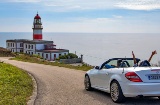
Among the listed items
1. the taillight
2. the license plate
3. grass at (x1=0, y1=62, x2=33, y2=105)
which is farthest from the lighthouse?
the license plate

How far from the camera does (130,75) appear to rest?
937cm

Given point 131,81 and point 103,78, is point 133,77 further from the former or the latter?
point 103,78

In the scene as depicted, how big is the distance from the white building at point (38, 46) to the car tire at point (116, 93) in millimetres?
68582

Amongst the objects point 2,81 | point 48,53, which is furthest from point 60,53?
point 2,81

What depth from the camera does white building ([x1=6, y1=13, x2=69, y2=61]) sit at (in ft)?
260

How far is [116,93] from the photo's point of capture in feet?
32.3

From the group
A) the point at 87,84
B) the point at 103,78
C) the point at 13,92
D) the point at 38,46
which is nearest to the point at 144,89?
the point at 103,78

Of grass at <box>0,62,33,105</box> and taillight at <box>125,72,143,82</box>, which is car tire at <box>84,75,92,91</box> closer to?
grass at <box>0,62,33,105</box>

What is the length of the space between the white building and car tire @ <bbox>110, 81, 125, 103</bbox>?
68582 mm

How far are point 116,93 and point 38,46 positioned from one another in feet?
245

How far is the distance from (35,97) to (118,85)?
280 cm

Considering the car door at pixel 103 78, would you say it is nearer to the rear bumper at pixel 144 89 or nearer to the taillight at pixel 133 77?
the taillight at pixel 133 77

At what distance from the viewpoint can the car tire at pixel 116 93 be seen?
9641 mm

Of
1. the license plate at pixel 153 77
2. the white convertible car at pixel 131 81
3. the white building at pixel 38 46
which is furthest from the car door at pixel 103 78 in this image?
the white building at pixel 38 46
